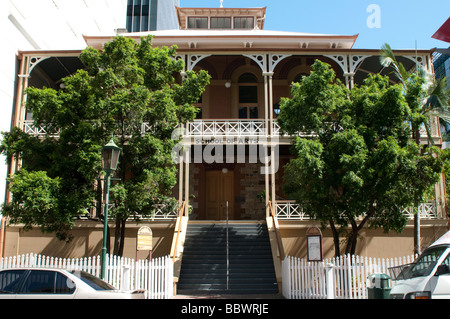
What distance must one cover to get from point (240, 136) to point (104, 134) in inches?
244

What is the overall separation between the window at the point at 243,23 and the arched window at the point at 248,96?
18.1 ft

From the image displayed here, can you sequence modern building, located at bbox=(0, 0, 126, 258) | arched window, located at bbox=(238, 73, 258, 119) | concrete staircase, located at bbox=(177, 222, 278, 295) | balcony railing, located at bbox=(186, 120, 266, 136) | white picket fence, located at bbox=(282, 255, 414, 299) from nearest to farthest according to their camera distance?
white picket fence, located at bbox=(282, 255, 414, 299) → concrete staircase, located at bbox=(177, 222, 278, 295) → modern building, located at bbox=(0, 0, 126, 258) → balcony railing, located at bbox=(186, 120, 266, 136) → arched window, located at bbox=(238, 73, 258, 119)

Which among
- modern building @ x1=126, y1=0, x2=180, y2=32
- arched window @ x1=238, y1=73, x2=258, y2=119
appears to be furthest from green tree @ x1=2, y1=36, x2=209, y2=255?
modern building @ x1=126, y1=0, x2=180, y2=32

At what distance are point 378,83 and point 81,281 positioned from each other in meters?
10.2

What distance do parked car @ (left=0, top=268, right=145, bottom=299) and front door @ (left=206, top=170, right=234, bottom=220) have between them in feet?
40.1

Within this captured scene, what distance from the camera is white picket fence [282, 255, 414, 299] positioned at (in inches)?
417

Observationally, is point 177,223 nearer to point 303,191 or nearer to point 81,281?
point 303,191

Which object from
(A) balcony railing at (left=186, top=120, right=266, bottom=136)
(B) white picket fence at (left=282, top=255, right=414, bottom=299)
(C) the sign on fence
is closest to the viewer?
(B) white picket fence at (left=282, top=255, right=414, bottom=299)

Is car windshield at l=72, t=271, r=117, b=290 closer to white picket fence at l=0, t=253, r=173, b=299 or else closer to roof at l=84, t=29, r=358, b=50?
white picket fence at l=0, t=253, r=173, b=299

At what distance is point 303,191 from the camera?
12234mm

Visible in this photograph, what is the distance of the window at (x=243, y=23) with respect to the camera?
2431 centimetres

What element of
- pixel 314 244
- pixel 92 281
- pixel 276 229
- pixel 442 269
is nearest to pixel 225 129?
pixel 276 229

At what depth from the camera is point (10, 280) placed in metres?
7.33

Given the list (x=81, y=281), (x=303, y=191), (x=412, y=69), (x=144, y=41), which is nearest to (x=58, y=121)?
(x=144, y=41)
